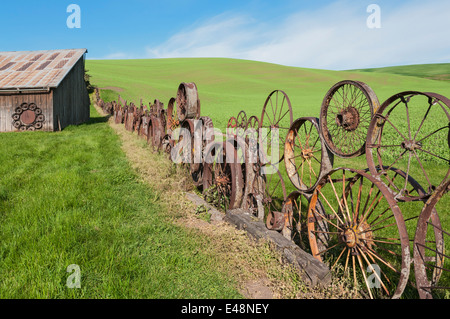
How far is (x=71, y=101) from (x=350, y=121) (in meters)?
18.7

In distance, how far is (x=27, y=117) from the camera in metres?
14.5

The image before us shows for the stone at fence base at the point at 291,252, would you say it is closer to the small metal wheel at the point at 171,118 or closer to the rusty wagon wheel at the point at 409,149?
the rusty wagon wheel at the point at 409,149

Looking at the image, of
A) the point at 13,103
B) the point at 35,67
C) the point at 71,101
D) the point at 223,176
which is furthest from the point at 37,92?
the point at 223,176

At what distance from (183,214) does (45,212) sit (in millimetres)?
2267

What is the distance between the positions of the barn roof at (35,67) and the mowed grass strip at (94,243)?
33.5 feet

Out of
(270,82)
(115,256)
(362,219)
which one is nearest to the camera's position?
(362,219)

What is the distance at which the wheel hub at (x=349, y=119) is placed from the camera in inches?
131

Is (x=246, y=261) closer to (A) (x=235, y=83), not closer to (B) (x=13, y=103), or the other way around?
(B) (x=13, y=103)

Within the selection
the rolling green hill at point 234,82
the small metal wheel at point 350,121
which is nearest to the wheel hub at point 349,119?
the small metal wheel at point 350,121

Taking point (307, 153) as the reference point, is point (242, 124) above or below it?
above

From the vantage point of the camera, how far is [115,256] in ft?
11.2

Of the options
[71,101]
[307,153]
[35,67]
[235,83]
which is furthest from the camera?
[235,83]
